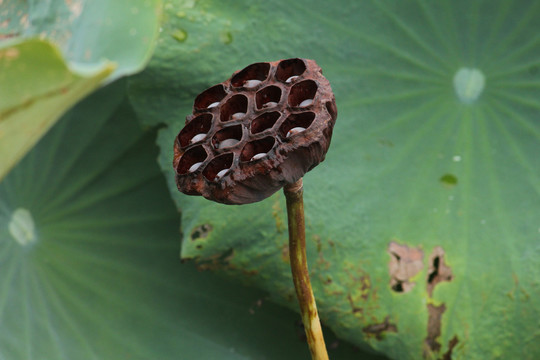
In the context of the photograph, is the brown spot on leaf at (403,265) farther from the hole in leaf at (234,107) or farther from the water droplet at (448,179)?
the hole in leaf at (234,107)

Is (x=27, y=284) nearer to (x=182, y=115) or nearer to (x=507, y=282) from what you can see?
(x=182, y=115)

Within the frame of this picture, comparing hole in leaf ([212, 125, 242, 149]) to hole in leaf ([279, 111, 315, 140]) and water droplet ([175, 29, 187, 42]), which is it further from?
water droplet ([175, 29, 187, 42])

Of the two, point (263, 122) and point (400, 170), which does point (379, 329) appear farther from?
point (263, 122)

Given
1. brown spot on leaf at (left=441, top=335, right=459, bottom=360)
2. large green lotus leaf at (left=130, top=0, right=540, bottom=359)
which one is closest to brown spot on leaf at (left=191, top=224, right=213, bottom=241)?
large green lotus leaf at (left=130, top=0, right=540, bottom=359)

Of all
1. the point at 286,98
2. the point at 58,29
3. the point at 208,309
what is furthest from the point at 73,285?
the point at 286,98

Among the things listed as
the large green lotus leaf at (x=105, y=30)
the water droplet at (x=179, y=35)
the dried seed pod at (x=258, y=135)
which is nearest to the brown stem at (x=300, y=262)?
the dried seed pod at (x=258, y=135)

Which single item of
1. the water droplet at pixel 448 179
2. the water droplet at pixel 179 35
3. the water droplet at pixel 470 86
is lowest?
the water droplet at pixel 448 179

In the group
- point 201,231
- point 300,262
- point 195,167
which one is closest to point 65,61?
point 195,167
